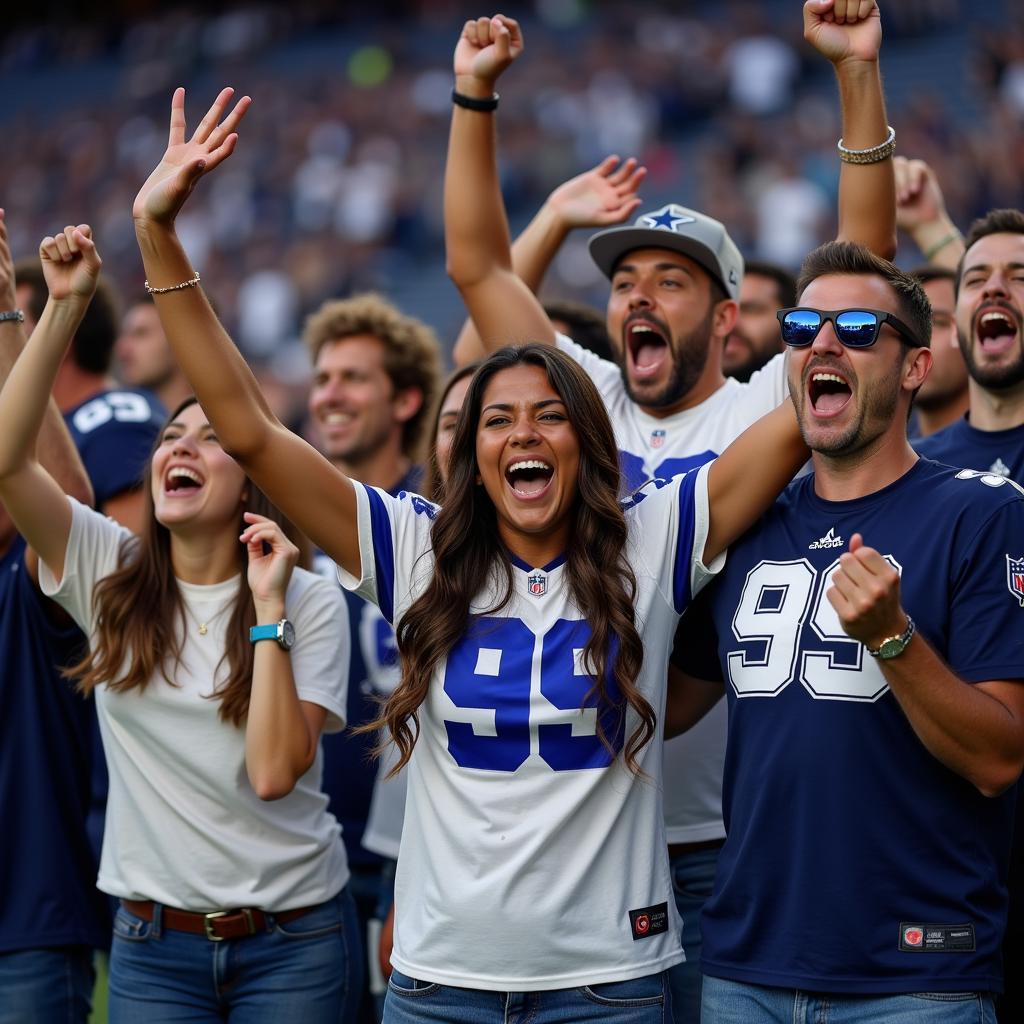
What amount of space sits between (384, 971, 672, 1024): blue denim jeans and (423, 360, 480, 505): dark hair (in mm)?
1086

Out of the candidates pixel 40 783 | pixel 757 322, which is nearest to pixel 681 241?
pixel 757 322

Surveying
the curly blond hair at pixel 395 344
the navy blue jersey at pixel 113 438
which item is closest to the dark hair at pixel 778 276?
the curly blond hair at pixel 395 344

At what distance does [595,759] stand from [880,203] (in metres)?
1.39

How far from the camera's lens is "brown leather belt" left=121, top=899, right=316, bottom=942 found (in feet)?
11.7

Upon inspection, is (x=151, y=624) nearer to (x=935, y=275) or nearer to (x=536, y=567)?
(x=536, y=567)

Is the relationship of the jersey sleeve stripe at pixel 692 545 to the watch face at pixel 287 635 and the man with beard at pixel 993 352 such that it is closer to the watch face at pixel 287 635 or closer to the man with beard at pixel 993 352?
the watch face at pixel 287 635

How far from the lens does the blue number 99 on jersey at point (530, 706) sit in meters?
3.06

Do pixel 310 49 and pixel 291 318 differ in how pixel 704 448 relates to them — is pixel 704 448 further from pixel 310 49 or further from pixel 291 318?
pixel 310 49

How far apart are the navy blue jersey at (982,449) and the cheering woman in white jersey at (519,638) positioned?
3.36ft

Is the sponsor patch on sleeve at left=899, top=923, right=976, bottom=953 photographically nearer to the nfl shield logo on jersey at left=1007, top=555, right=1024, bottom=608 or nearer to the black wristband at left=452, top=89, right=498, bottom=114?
the nfl shield logo on jersey at left=1007, top=555, right=1024, bottom=608

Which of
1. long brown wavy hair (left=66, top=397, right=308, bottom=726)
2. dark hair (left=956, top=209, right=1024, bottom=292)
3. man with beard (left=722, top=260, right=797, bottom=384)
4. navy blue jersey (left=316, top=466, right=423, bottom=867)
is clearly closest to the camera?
long brown wavy hair (left=66, top=397, right=308, bottom=726)

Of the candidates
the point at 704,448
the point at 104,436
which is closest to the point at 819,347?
the point at 704,448

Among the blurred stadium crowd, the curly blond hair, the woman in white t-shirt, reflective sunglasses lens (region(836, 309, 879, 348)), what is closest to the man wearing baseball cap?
reflective sunglasses lens (region(836, 309, 879, 348))

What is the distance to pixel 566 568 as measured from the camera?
10.6 ft
